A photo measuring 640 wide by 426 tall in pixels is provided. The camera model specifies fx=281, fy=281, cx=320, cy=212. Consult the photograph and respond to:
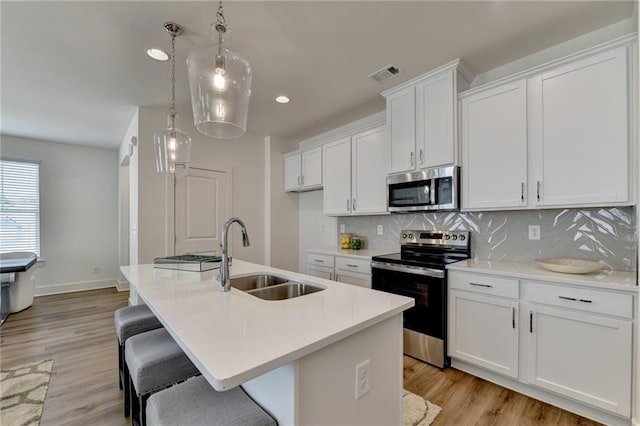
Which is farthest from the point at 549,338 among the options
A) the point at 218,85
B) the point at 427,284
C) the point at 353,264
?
the point at 218,85

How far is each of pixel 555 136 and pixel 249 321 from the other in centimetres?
238

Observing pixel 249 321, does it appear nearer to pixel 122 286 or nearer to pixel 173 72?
pixel 173 72

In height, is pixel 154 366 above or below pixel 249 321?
below

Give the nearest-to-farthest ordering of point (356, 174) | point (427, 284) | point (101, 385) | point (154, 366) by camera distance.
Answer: point (154, 366)
point (101, 385)
point (427, 284)
point (356, 174)

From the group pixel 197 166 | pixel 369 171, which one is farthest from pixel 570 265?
pixel 197 166

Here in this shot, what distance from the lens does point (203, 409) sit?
962 millimetres

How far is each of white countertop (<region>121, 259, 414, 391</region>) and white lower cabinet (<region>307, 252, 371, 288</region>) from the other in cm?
134

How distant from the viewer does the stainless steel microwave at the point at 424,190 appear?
249 cm

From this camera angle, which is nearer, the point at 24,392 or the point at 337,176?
the point at 24,392

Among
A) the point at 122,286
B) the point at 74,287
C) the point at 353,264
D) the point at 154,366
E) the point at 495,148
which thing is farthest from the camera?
the point at 122,286

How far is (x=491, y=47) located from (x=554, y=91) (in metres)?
0.59

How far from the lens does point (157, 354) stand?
136 centimetres

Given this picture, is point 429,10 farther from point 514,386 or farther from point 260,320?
point 514,386

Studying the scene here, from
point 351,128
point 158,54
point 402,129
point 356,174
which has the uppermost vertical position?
point 158,54
